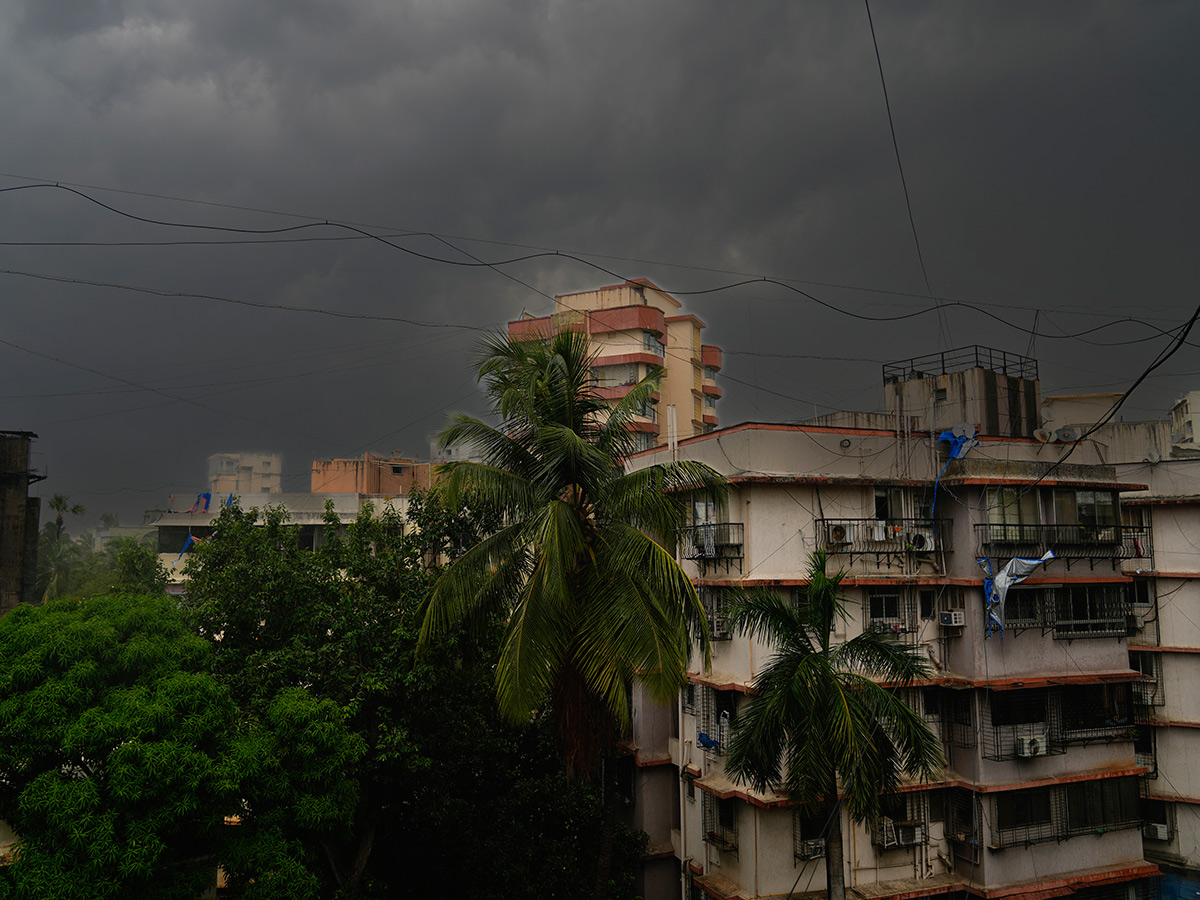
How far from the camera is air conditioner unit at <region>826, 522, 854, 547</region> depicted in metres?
19.1

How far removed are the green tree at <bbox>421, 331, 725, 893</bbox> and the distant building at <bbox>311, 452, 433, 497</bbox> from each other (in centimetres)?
4258

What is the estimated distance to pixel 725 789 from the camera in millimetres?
18172

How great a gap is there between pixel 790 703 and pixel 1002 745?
9.93 m

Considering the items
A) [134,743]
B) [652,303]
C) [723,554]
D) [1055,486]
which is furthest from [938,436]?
[652,303]

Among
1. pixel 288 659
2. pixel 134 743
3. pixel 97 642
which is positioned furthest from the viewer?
pixel 288 659

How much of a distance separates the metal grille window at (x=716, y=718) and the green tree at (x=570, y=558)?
569 cm

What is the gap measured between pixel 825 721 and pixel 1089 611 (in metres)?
12.7

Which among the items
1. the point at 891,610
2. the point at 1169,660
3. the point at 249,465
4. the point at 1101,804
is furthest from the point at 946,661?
the point at 249,465

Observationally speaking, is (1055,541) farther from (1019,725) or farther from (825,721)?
(825,721)

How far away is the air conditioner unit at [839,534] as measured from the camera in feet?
62.8

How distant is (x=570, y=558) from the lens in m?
12.0

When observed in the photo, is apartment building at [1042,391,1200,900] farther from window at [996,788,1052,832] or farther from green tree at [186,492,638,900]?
green tree at [186,492,638,900]

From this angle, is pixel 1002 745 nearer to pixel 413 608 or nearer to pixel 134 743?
pixel 413 608

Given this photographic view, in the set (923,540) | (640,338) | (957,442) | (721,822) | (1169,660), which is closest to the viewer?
(721,822)
